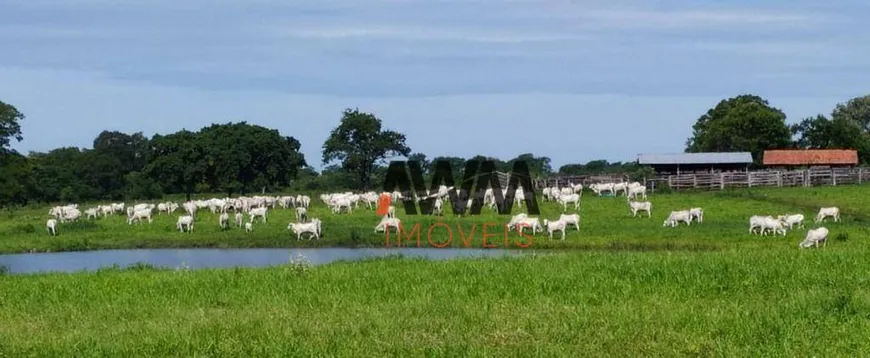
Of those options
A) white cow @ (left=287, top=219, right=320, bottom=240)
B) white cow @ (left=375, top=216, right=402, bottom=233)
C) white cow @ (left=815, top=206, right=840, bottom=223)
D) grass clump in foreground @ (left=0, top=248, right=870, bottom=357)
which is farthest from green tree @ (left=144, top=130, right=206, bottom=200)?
grass clump in foreground @ (left=0, top=248, right=870, bottom=357)

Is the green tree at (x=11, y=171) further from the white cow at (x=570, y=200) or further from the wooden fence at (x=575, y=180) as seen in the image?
the white cow at (x=570, y=200)

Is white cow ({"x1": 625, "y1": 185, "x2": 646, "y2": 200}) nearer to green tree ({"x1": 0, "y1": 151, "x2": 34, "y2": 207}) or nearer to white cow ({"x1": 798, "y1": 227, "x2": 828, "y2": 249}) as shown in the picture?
white cow ({"x1": 798, "y1": 227, "x2": 828, "y2": 249})

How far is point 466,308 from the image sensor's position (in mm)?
12625

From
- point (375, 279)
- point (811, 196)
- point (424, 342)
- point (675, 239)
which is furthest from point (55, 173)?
point (424, 342)

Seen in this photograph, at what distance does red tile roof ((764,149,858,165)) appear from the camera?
247 ft

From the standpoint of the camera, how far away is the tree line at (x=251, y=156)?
7012 centimetres

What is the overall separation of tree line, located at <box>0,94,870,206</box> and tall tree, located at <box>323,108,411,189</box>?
0.07 meters

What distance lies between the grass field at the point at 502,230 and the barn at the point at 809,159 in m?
25.2

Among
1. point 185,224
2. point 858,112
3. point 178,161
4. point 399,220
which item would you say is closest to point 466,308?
point 399,220

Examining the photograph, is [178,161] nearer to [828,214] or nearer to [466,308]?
[828,214]

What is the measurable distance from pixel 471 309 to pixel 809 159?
2671 inches

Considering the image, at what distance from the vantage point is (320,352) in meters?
10.2

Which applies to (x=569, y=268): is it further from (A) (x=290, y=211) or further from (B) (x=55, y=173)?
(B) (x=55, y=173)

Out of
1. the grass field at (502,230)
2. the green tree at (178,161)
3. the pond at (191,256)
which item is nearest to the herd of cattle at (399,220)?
the grass field at (502,230)
